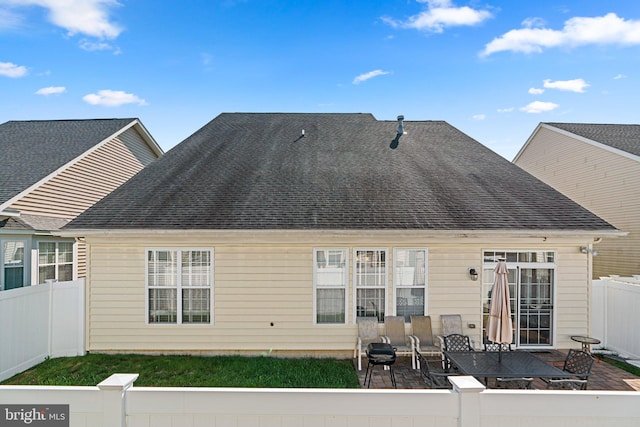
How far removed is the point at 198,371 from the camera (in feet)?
24.5

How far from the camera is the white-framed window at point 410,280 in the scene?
28.5ft

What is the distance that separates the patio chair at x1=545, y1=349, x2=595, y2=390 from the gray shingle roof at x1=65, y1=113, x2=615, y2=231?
3135 mm

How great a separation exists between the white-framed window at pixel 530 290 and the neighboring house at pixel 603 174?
6.15m

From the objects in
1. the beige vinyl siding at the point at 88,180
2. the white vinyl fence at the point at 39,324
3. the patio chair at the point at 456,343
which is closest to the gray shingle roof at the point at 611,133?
the patio chair at the point at 456,343

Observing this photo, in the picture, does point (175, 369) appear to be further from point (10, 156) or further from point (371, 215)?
point (10, 156)

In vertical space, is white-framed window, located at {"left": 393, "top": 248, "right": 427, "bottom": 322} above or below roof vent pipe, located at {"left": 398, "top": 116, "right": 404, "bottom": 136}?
below

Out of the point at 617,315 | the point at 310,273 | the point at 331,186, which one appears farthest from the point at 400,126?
the point at 617,315

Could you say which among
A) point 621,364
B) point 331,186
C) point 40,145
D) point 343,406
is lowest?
point 621,364

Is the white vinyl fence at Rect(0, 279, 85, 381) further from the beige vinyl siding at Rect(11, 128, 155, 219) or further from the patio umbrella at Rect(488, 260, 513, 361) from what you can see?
the patio umbrella at Rect(488, 260, 513, 361)

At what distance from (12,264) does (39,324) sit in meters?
3.66

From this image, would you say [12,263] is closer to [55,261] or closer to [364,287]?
[55,261]

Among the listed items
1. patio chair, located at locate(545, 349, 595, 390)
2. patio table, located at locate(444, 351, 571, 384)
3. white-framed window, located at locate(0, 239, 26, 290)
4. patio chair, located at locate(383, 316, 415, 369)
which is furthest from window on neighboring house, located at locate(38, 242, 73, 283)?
patio chair, located at locate(545, 349, 595, 390)

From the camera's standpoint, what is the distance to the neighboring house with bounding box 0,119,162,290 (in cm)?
1030

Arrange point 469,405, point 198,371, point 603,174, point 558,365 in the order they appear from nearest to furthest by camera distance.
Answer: point 469,405
point 198,371
point 558,365
point 603,174
